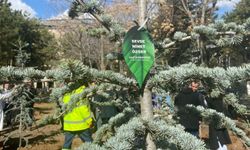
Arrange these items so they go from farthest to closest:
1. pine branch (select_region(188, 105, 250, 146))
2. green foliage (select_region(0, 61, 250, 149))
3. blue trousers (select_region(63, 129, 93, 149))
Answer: blue trousers (select_region(63, 129, 93, 149))
pine branch (select_region(188, 105, 250, 146))
green foliage (select_region(0, 61, 250, 149))

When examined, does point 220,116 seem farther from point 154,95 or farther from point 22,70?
point 22,70

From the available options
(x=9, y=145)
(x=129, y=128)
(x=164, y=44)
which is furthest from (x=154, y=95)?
(x=9, y=145)

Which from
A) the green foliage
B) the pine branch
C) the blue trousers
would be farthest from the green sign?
the blue trousers

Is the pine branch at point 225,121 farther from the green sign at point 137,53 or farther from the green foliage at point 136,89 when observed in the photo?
the green sign at point 137,53

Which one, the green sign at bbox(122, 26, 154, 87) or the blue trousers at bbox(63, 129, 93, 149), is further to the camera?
the blue trousers at bbox(63, 129, 93, 149)

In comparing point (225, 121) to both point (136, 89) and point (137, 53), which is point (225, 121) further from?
point (137, 53)

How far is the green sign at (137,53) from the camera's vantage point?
7.16 feet

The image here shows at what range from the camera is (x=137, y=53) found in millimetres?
2189

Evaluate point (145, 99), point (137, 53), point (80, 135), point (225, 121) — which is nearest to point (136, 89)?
Answer: point (145, 99)

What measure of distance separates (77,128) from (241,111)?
16.0 feet

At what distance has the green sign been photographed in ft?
7.16

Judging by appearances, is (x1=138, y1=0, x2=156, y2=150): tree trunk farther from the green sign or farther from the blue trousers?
the blue trousers

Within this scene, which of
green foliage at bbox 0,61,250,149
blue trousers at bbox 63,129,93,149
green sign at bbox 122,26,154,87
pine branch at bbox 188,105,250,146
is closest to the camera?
green foliage at bbox 0,61,250,149

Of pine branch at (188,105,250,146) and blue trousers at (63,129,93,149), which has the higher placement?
pine branch at (188,105,250,146)
